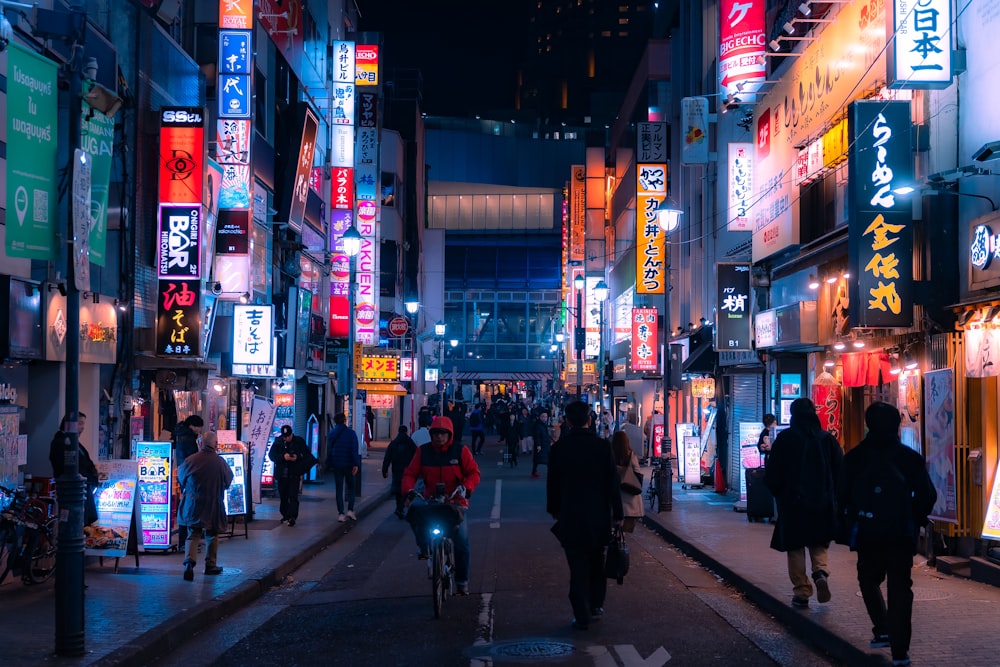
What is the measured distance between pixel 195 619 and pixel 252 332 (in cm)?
1263

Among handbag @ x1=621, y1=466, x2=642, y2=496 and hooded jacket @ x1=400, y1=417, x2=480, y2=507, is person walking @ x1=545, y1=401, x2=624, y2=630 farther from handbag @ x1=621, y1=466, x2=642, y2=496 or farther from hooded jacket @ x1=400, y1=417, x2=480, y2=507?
handbag @ x1=621, y1=466, x2=642, y2=496

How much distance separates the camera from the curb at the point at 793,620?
8.95 metres

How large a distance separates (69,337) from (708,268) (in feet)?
81.8

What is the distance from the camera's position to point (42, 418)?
1443 cm

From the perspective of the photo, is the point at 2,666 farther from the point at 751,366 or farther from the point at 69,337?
the point at 751,366

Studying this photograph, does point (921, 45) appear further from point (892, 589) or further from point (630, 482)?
point (892, 589)

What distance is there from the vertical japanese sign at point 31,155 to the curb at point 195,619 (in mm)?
3359

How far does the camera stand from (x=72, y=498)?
368 inches

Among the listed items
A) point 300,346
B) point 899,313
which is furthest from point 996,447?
point 300,346

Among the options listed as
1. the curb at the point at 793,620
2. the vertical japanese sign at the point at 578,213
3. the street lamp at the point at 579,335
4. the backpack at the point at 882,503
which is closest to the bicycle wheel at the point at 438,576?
the curb at the point at 793,620

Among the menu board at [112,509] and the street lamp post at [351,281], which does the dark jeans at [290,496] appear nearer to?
the menu board at [112,509]

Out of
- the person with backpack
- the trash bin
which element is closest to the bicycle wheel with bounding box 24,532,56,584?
the person with backpack

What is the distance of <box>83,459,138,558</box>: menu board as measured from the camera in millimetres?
13516

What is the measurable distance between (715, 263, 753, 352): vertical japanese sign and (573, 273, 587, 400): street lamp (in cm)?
2324
